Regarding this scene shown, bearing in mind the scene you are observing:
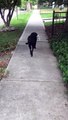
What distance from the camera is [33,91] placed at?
710cm

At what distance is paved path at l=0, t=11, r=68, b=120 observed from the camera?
5.82 metres

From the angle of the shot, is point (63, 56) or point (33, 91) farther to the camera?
point (63, 56)

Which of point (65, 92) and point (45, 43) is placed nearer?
point (65, 92)

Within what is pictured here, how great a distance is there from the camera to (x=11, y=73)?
870 centimetres

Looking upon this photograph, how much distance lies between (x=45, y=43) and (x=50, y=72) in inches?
242

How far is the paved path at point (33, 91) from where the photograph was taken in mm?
5824

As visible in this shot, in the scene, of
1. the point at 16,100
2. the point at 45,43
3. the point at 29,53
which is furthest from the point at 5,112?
the point at 45,43

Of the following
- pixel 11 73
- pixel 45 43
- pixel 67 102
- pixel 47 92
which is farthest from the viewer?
pixel 45 43

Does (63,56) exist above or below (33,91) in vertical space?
below

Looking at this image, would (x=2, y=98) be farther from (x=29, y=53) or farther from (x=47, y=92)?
(x=29, y=53)

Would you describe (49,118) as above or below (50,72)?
above

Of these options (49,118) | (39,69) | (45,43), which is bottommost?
(45,43)

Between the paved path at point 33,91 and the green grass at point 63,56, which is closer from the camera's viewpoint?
the paved path at point 33,91

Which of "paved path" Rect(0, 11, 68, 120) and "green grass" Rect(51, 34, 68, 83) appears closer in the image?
"paved path" Rect(0, 11, 68, 120)
